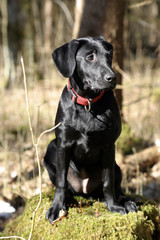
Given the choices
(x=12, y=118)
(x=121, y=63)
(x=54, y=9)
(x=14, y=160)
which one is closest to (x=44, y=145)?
(x=14, y=160)

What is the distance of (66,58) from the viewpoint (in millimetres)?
2113

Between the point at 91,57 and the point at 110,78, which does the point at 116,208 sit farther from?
the point at 91,57

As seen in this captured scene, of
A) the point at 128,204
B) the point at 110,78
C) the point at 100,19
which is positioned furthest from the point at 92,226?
the point at 100,19

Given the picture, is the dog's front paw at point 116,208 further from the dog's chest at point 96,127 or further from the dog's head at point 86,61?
the dog's head at point 86,61

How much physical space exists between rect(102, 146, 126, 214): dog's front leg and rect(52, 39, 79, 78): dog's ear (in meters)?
0.76

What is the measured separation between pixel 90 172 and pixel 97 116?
619mm

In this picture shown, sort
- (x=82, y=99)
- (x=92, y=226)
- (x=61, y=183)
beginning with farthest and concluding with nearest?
(x=61, y=183) → (x=82, y=99) → (x=92, y=226)

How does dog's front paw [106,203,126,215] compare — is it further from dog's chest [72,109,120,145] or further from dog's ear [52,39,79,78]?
dog's ear [52,39,79,78]

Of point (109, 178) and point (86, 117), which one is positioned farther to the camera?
point (109, 178)

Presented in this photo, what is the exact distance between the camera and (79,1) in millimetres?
4000

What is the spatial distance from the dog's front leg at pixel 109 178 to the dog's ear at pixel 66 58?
76 centimetres

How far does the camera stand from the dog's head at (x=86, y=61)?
6.67 ft

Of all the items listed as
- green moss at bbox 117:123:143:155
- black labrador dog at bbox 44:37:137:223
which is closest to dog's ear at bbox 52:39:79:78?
black labrador dog at bbox 44:37:137:223

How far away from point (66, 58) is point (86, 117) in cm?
51
